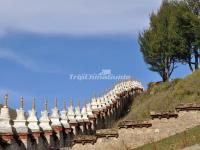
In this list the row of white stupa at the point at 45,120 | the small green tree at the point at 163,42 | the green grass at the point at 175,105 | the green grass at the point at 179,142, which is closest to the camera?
the green grass at the point at 179,142

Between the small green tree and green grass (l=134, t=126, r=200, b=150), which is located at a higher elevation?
the small green tree

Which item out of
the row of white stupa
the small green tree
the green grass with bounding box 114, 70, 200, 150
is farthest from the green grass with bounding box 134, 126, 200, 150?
the small green tree

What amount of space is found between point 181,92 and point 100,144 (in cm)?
1540

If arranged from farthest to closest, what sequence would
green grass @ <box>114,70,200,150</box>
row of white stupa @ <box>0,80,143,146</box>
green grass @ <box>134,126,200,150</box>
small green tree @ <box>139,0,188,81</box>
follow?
1. small green tree @ <box>139,0,188,81</box>
2. row of white stupa @ <box>0,80,143,146</box>
3. green grass @ <box>114,70,200,150</box>
4. green grass @ <box>134,126,200,150</box>

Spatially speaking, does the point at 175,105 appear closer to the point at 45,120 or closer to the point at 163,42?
the point at 45,120

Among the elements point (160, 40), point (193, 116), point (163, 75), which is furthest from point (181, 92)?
point (163, 75)

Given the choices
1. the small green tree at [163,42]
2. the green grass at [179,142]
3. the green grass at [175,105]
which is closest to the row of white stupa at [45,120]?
the green grass at [175,105]

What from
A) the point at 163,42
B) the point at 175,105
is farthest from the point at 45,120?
the point at 163,42

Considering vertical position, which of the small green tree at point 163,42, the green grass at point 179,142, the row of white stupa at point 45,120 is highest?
the small green tree at point 163,42

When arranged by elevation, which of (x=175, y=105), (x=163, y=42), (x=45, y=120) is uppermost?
(x=163, y=42)

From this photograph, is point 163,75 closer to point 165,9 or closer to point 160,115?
point 165,9

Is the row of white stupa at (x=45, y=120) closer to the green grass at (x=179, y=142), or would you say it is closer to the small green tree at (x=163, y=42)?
the green grass at (x=179, y=142)

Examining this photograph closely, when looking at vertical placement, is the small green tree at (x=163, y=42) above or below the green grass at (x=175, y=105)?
above

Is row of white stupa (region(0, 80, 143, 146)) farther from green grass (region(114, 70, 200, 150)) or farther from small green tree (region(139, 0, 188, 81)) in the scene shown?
small green tree (region(139, 0, 188, 81))
